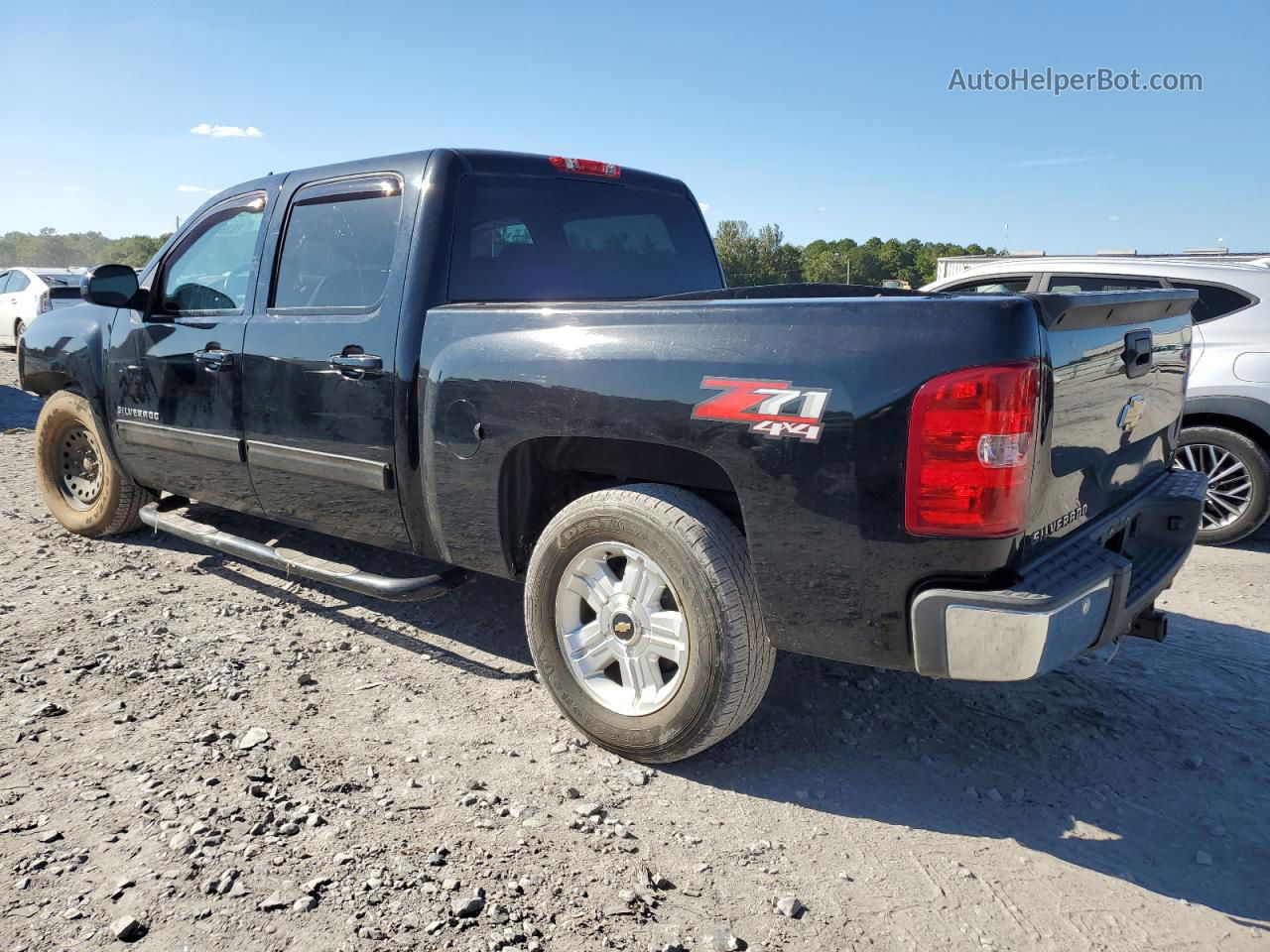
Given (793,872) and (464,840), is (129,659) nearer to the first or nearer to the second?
(464,840)

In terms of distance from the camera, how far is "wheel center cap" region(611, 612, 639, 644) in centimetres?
294

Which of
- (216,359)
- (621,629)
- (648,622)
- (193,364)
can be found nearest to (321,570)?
(216,359)

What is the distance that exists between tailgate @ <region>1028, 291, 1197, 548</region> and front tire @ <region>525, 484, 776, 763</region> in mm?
845

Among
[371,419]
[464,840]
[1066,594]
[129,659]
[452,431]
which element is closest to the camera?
[1066,594]

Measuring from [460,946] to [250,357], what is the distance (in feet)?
9.00

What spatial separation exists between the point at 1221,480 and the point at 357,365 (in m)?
5.20

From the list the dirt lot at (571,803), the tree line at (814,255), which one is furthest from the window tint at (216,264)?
the tree line at (814,255)

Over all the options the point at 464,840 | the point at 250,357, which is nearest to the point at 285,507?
the point at 250,357

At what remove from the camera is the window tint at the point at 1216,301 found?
5727 millimetres

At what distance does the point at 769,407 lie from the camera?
2488 millimetres

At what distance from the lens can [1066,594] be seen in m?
2.34

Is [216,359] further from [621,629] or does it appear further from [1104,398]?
[1104,398]

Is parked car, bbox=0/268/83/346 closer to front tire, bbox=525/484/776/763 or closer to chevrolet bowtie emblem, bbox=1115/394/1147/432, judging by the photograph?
front tire, bbox=525/484/776/763

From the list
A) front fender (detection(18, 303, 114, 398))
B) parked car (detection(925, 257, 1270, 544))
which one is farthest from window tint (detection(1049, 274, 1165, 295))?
front fender (detection(18, 303, 114, 398))
